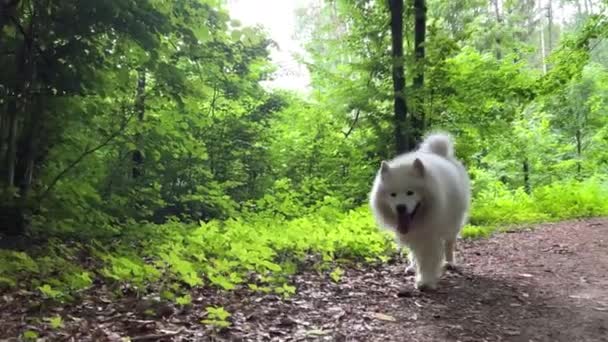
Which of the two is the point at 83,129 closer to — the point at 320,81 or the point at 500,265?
the point at 500,265

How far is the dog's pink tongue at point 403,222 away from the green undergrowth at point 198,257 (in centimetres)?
76

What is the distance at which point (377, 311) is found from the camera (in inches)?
159

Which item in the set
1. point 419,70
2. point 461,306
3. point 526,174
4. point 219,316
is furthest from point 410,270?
point 526,174

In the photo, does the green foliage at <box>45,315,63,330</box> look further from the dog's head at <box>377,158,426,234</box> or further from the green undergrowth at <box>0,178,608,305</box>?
the dog's head at <box>377,158,426,234</box>

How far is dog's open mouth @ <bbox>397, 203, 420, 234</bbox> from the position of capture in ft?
14.9

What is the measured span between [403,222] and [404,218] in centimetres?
4

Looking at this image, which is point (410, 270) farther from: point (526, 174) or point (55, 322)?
point (526, 174)

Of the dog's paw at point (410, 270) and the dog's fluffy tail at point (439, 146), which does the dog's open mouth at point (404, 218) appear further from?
the dog's fluffy tail at point (439, 146)

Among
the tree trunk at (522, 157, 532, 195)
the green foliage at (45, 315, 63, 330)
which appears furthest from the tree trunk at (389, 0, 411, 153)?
the tree trunk at (522, 157, 532, 195)

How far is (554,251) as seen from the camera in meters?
6.98

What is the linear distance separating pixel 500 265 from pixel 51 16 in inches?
207

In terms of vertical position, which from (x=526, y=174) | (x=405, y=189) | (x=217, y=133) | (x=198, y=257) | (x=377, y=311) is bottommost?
(x=377, y=311)

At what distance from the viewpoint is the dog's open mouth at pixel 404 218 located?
14.9 feet

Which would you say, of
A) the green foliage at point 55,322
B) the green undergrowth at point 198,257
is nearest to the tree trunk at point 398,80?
the green undergrowth at point 198,257
